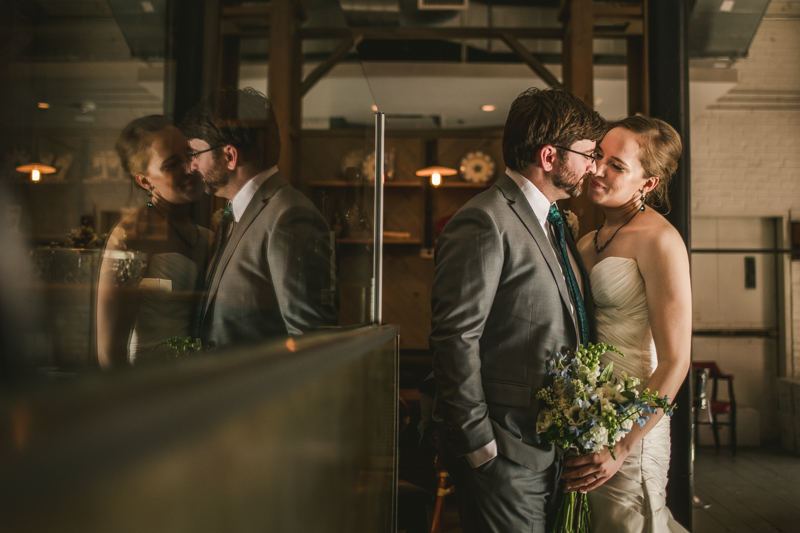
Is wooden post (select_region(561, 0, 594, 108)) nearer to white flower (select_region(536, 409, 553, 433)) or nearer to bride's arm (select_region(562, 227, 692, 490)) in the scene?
bride's arm (select_region(562, 227, 692, 490))

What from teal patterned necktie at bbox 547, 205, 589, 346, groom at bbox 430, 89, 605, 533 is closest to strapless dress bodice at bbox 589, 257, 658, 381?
teal patterned necktie at bbox 547, 205, 589, 346

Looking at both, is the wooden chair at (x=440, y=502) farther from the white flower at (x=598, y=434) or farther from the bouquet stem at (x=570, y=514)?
the white flower at (x=598, y=434)

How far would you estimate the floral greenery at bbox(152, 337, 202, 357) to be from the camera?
1.30ft

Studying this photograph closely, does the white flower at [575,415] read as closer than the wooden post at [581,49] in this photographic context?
Yes

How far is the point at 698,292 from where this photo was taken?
685cm

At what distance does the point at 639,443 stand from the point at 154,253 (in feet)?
6.11

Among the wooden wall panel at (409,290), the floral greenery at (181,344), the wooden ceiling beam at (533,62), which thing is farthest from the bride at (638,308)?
the wooden wall panel at (409,290)

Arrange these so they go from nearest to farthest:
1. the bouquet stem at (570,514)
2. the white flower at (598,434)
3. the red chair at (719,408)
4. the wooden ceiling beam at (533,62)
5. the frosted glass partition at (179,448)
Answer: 1. the frosted glass partition at (179,448)
2. the white flower at (598,434)
3. the bouquet stem at (570,514)
4. the wooden ceiling beam at (533,62)
5. the red chair at (719,408)

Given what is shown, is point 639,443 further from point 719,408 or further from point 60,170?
point 719,408

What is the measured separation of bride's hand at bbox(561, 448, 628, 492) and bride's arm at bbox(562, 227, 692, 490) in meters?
0.13

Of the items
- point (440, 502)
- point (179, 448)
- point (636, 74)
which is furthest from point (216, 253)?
point (636, 74)

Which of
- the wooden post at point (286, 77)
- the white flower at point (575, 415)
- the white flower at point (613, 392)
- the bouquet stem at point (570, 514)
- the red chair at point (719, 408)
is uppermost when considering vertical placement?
the wooden post at point (286, 77)

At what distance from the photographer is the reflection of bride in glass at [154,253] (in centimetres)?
35

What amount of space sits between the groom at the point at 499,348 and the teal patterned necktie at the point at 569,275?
0.04 m
